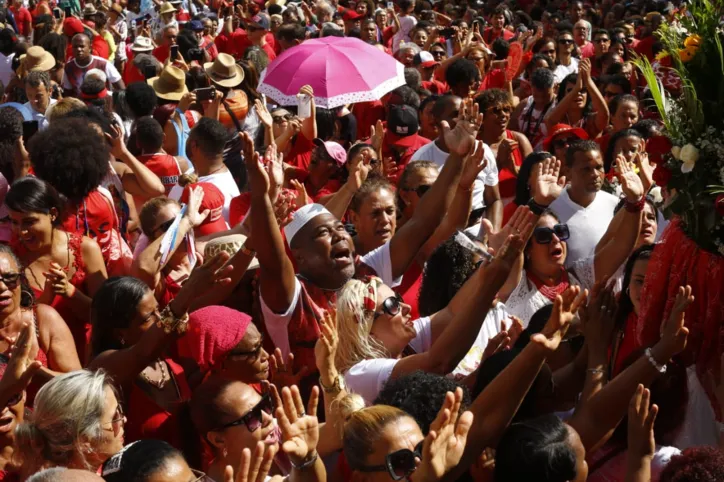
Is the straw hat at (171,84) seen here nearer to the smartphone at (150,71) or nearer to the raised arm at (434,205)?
the smartphone at (150,71)

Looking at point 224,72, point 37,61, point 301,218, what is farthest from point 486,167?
point 37,61

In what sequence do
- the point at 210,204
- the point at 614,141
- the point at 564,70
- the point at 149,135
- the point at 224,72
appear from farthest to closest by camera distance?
the point at 564,70 → the point at 224,72 → the point at 614,141 → the point at 149,135 → the point at 210,204

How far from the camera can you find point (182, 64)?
9.23 meters

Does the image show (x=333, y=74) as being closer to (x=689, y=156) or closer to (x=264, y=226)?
(x=264, y=226)

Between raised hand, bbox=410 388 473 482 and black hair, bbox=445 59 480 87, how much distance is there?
21.4 ft

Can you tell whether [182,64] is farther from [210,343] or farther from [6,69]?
[210,343]

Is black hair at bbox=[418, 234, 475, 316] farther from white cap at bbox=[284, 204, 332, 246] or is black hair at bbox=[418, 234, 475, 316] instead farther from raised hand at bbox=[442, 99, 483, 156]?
raised hand at bbox=[442, 99, 483, 156]

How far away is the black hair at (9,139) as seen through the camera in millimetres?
5977

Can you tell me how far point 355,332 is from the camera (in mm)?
3875

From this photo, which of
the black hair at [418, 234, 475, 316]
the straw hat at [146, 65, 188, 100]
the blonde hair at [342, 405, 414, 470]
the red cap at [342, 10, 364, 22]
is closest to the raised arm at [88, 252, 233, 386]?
the blonde hair at [342, 405, 414, 470]

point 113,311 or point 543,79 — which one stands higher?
point 113,311

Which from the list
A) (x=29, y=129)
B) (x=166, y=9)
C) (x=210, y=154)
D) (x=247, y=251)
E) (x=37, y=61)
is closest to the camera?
(x=247, y=251)

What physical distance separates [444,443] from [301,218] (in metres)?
2.01

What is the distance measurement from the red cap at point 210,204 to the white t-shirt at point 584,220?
1.90 meters
